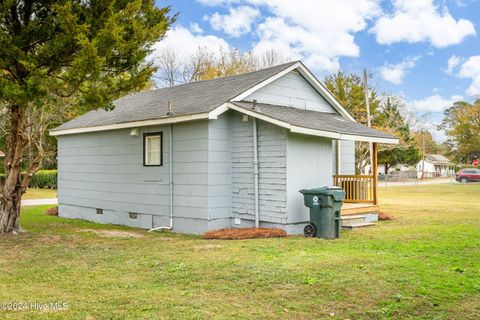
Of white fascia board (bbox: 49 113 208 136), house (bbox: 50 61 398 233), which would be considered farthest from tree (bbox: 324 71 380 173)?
white fascia board (bbox: 49 113 208 136)

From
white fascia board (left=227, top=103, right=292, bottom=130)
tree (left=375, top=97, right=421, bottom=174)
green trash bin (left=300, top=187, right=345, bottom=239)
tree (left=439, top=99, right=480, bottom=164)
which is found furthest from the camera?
tree (left=439, top=99, right=480, bottom=164)

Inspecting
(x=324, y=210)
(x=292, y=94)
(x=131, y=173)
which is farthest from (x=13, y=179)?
(x=292, y=94)

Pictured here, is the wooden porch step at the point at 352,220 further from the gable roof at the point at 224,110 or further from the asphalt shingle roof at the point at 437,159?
the asphalt shingle roof at the point at 437,159

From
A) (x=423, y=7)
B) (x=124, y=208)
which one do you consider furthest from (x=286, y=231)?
(x=423, y=7)

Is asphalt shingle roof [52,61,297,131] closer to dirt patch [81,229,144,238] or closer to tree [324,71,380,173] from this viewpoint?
dirt patch [81,229,144,238]

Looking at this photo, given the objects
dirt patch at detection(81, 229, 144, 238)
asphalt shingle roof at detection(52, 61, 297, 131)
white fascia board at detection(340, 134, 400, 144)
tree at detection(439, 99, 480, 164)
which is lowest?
dirt patch at detection(81, 229, 144, 238)

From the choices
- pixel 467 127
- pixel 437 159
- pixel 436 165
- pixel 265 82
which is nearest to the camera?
pixel 265 82

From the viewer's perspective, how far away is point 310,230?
998 centimetres

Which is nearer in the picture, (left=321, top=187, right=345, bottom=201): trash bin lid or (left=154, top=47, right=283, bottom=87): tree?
(left=321, top=187, right=345, bottom=201): trash bin lid

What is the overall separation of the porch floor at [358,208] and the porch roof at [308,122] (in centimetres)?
192

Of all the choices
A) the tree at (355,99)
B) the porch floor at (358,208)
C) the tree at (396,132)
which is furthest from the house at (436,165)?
the porch floor at (358,208)

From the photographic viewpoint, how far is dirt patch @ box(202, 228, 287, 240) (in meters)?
9.83

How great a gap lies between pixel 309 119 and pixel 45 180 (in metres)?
24.5

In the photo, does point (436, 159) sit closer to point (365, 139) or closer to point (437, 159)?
point (437, 159)
